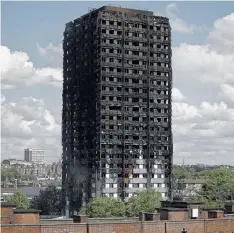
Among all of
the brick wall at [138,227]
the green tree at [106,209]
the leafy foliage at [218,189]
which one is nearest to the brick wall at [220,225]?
the brick wall at [138,227]

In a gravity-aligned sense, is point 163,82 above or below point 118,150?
above

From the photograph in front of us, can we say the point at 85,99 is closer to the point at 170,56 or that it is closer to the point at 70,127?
the point at 70,127

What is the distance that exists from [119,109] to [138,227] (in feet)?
366

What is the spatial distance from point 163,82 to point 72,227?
12395 centimetres

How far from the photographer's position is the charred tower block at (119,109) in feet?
520

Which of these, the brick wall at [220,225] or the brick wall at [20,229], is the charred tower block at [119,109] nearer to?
the brick wall at [220,225]

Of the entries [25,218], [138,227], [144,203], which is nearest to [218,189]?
[144,203]

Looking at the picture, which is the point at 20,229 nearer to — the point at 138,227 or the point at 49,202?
the point at 138,227

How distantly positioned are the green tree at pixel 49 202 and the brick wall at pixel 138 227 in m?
123

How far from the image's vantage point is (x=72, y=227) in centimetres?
4784

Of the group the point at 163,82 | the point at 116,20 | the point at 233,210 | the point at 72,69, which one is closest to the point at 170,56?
the point at 163,82

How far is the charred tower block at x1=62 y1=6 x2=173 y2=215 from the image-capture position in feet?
520

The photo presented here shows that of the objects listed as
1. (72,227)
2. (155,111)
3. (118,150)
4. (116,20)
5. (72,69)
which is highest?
(116,20)

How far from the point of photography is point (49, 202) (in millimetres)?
179375
